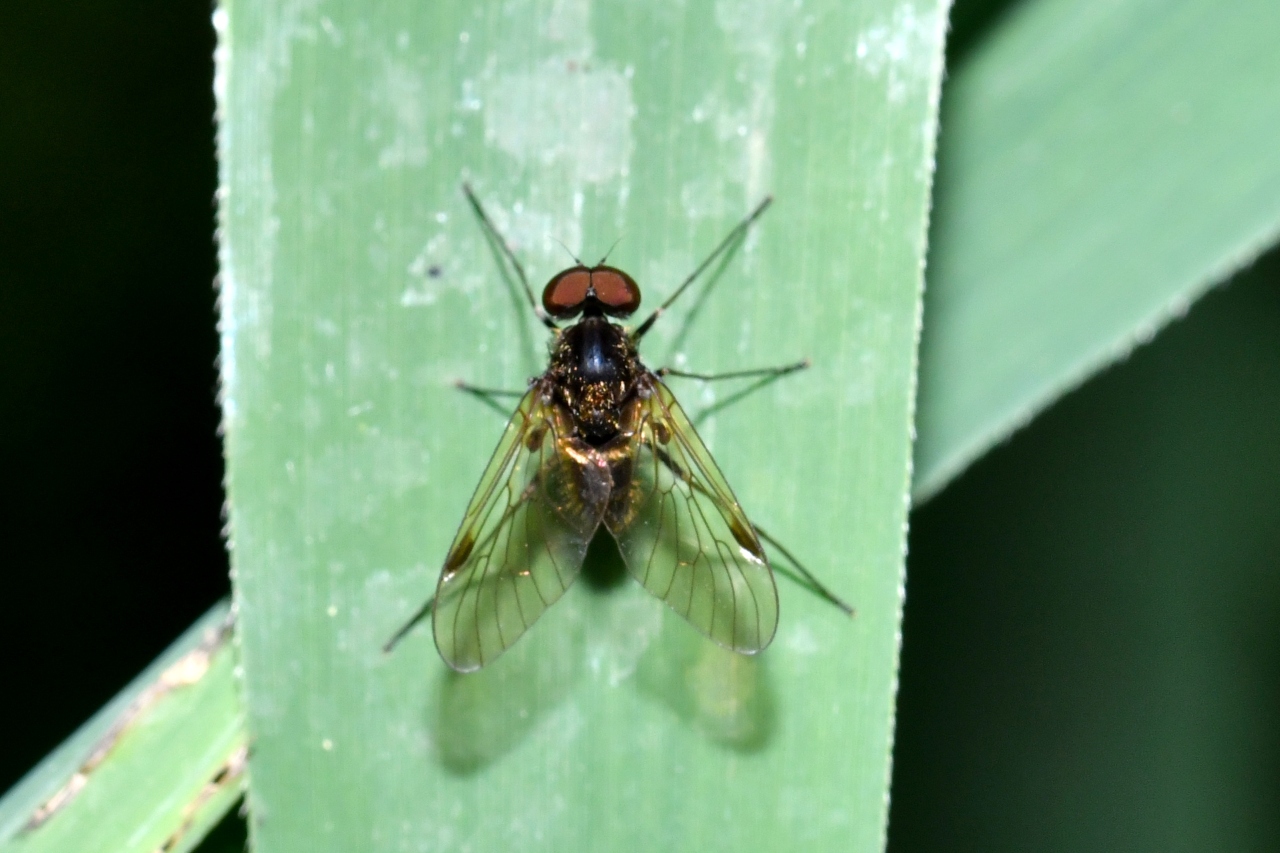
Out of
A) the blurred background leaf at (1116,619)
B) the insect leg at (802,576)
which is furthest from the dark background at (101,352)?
the blurred background leaf at (1116,619)

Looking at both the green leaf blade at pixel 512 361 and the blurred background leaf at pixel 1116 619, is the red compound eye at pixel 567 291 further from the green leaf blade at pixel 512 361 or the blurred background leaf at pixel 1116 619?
the blurred background leaf at pixel 1116 619

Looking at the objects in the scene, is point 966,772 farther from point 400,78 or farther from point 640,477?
point 400,78

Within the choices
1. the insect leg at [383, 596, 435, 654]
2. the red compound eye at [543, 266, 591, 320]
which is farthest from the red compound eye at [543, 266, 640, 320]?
the insect leg at [383, 596, 435, 654]

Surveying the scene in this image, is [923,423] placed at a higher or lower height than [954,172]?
lower

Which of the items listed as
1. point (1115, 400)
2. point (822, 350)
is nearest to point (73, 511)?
point (822, 350)

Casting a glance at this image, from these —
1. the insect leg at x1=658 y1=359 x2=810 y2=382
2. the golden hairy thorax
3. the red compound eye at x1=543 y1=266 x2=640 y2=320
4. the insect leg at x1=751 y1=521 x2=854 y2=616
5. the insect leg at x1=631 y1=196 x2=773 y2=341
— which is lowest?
the insect leg at x1=751 y1=521 x2=854 y2=616

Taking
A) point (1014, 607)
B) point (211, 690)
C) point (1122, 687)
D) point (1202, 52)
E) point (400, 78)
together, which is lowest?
point (211, 690)

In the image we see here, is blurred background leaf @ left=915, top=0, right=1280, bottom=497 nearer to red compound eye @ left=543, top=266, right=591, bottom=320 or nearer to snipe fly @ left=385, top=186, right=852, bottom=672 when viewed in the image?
snipe fly @ left=385, top=186, right=852, bottom=672
